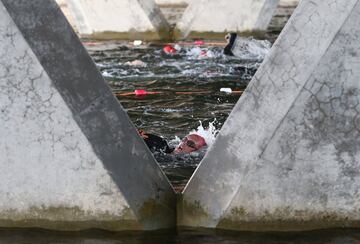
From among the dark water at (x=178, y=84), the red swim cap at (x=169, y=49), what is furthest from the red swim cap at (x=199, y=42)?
the red swim cap at (x=169, y=49)

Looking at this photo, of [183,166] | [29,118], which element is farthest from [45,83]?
[183,166]

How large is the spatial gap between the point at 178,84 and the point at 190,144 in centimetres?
572

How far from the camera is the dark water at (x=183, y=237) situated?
653 cm

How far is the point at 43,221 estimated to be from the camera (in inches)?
262

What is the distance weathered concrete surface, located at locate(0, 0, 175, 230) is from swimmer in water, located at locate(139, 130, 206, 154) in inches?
125

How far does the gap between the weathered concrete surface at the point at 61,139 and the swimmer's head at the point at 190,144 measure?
326 cm

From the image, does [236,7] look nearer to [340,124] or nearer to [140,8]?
[140,8]

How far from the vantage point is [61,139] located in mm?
6359

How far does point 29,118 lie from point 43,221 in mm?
972

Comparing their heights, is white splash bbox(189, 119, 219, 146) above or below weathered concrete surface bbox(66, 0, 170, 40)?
below

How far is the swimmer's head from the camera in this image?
32.6 feet

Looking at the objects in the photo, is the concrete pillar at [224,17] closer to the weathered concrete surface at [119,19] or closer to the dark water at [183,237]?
the weathered concrete surface at [119,19]

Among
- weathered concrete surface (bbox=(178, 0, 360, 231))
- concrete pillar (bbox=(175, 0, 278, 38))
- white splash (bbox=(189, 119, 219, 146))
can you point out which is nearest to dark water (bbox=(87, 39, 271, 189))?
white splash (bbox=(189, 119, 219, 146))

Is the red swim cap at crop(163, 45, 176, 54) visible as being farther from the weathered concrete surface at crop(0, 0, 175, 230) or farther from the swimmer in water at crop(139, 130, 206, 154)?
the weathered concrete surface at crop(0, 0, 175, 230)
